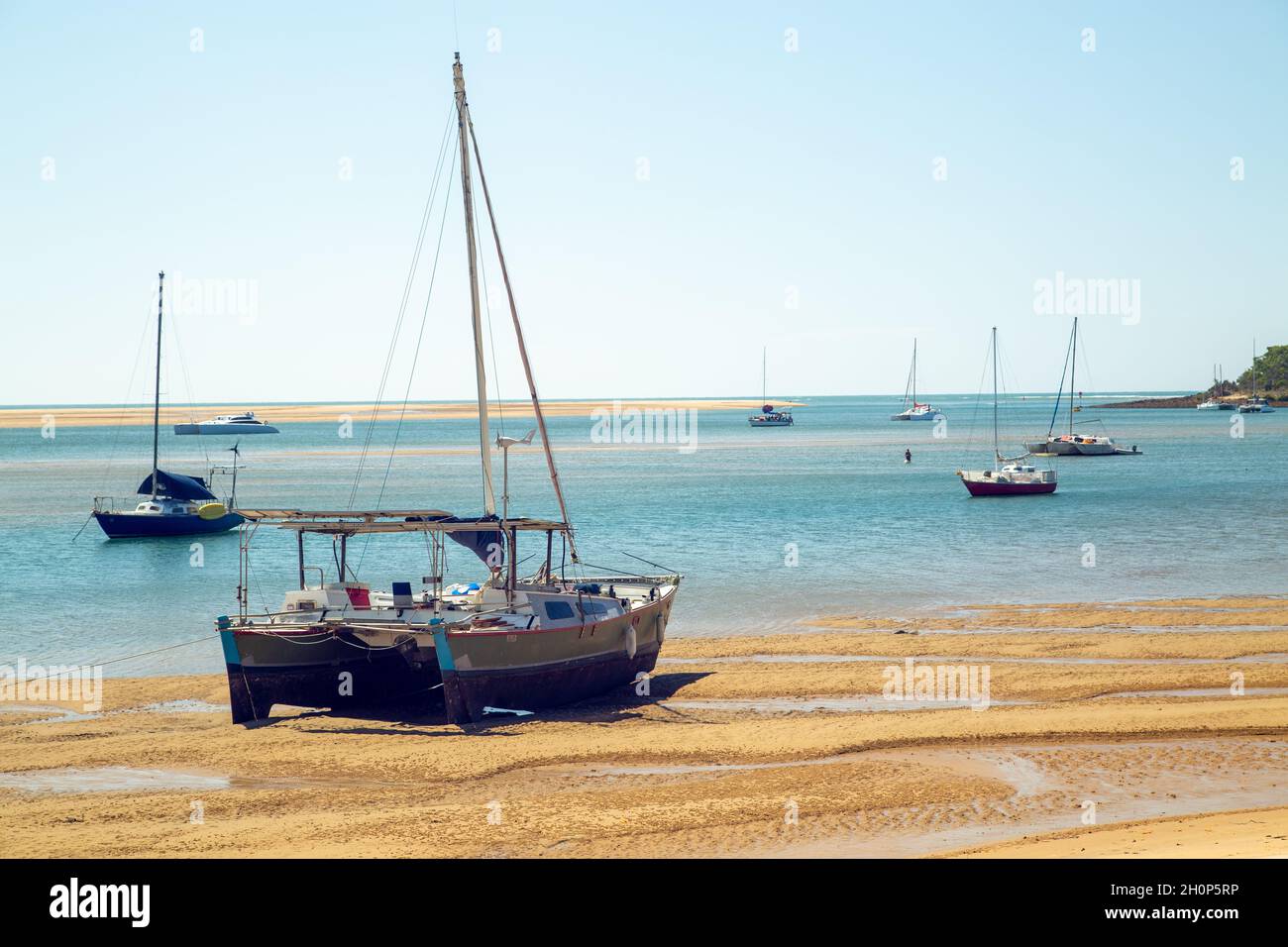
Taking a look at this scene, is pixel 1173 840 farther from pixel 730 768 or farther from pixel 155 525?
pixel 155 525

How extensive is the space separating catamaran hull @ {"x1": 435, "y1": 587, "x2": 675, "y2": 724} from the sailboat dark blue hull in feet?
121

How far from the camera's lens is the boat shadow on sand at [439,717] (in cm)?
2222

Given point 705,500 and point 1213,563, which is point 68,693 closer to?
point 1213,563

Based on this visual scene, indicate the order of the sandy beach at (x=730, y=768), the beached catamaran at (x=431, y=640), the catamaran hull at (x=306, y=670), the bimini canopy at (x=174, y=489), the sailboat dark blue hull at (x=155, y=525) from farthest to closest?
the bimini canopy at (x=174, y=489) < the sailboat dark blue hull at (x=155, y=525) < the catamaran hull at (x=306, y=670) < the beached catamaran at (x=431, y=640) < the sandy beach at (x=730, y=768)

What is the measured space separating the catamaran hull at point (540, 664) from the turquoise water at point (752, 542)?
7.91 m

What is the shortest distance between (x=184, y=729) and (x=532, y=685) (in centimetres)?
693

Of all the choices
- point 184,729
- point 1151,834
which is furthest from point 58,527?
point 1151,834

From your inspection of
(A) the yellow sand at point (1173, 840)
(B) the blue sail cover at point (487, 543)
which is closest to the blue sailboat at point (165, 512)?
(B) the blue sail cover at point (487, 543)

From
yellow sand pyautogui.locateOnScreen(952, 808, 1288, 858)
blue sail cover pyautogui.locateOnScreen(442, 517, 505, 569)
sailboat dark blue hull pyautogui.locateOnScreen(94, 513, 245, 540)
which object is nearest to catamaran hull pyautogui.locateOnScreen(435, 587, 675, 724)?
blue sail cover pyautogui.locateOnScreen(442, 517, 505, 569)

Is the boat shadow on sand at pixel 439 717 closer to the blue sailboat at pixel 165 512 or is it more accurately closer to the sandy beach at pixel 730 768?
the sandy beach at pixel 730 768

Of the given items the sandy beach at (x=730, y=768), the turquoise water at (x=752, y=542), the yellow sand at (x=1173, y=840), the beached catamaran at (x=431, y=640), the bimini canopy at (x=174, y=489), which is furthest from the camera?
the bimini canopy at (x=174, y=489)

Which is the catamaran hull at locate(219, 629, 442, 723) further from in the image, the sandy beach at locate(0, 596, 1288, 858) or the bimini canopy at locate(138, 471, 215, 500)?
the bimini canopy at locate(138, 471, 215, 500)
